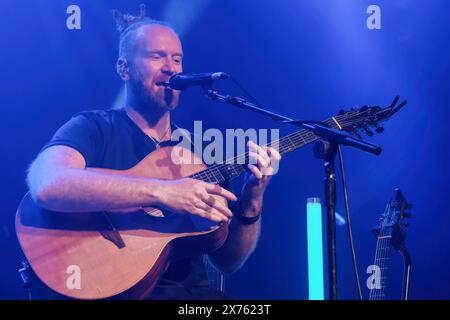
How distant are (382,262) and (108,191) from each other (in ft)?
5.26

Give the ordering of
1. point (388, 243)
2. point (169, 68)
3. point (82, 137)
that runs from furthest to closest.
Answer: point (388, 243), point (169, 68), point (82, 137)

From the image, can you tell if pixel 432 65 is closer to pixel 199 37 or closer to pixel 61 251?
pixel 199 37

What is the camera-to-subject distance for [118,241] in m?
2.41

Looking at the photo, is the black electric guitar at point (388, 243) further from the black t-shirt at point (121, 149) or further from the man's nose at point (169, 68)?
the man's nose at point (169, 68)

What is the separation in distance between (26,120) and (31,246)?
82 cm

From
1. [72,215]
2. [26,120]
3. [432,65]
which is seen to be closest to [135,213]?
[72,215]

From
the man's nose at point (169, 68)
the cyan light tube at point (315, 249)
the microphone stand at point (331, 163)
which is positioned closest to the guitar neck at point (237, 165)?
the microphone stand at point (331, 163)

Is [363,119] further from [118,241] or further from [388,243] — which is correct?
[118,241]

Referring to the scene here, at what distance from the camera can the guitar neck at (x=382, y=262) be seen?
9.96ft

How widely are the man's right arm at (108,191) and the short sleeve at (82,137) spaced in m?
0.07

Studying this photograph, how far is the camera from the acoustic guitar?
2338mm

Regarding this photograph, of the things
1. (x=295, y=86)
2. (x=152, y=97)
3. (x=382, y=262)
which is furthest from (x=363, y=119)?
(x=152, y=97)

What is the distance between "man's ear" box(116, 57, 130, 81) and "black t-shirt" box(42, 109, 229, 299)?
0.85 ft
